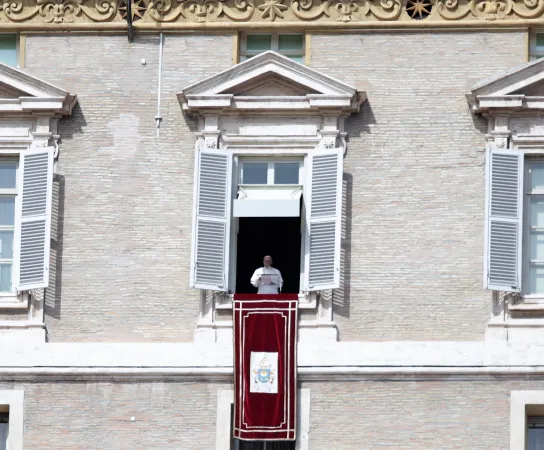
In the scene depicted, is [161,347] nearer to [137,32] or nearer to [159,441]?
[159,441]

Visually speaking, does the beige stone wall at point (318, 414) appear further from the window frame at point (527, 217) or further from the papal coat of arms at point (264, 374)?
the window frame at point (527, 217)

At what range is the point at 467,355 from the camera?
46.2m

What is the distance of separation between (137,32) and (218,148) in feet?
7.37

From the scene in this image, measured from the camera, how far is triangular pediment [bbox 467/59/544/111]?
4703 centimetres

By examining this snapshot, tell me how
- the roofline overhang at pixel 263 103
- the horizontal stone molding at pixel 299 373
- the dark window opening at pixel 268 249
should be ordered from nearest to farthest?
the horizontal stone molding at pixel 299 373, the roofline overhang at pixel 263 103, the dark window opening at pixel 268 249

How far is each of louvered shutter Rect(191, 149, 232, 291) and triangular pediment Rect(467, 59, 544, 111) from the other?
3.80 m

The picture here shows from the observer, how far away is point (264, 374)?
152 ft

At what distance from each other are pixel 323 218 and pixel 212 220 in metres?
1.61

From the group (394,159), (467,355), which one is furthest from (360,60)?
(467,355)

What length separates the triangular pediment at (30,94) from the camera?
4756cm

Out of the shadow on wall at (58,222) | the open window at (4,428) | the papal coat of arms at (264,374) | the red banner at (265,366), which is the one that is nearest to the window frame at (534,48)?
the red banner at (265,366)

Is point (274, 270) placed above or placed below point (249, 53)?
below

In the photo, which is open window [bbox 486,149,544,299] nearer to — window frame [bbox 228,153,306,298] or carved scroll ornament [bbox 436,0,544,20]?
carved scroll ornament [bbox 436,0,544,20]

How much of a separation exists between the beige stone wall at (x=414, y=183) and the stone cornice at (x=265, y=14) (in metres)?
0.24
